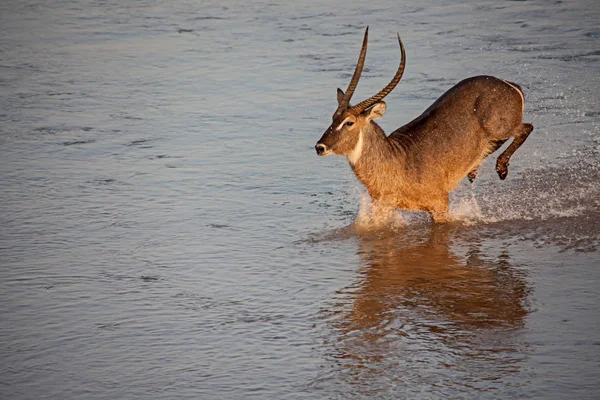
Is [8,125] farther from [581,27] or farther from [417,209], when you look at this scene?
[581,27]

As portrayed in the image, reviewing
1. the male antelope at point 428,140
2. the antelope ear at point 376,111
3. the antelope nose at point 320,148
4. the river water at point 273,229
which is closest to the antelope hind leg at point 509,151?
the male antelope at point 428,140

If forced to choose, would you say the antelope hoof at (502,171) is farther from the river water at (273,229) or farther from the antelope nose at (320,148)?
the antelope nose at (320,148)

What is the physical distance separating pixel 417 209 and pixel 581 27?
6.82 m

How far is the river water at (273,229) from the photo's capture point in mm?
5863

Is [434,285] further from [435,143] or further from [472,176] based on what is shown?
[472,176]

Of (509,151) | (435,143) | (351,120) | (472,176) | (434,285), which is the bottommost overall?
(434,285)

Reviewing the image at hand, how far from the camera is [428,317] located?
21.2 ft

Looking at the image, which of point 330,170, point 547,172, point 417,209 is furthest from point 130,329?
point 547,172

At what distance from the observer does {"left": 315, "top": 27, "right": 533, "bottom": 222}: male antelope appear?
8047mm

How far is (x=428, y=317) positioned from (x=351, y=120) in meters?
2.01

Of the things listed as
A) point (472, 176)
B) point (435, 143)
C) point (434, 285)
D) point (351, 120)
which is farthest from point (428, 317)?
point (472, 176)

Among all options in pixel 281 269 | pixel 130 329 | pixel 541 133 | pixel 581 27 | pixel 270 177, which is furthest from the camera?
pixel 581 27

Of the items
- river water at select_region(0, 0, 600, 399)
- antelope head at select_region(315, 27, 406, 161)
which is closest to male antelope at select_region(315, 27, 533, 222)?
antelope head at select_region(315, 27, 406, 161)

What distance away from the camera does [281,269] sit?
24.4 ft
